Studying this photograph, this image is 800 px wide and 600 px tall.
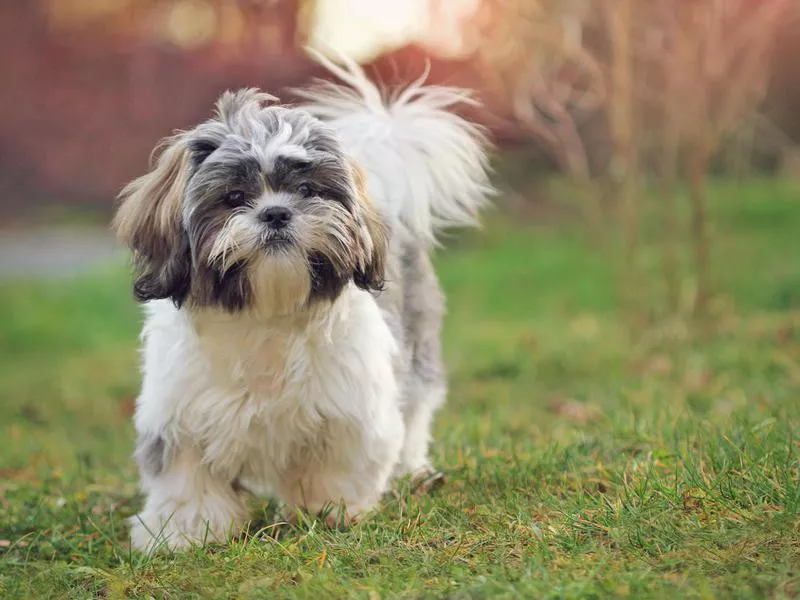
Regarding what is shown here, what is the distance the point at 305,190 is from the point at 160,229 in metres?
0.46

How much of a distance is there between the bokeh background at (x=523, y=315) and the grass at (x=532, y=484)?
0.04 ft

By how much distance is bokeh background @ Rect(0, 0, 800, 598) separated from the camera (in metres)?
2.85

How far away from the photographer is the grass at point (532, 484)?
2.66 meters

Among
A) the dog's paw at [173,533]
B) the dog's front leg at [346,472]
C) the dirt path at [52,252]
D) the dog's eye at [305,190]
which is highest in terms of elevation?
the dog's eye at [305,190]

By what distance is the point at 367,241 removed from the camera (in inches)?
132

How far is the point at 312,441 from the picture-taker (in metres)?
3.45

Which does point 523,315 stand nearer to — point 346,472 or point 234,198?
point 346,472

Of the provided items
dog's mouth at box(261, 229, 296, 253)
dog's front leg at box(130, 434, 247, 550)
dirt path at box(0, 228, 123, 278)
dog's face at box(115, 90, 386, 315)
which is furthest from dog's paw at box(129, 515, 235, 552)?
dirt path at box(0, 228, 123, 278)

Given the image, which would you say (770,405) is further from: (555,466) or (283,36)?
(283,36)

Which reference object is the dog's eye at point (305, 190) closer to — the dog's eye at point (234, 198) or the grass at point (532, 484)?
the dog's eye at point (234, 198)

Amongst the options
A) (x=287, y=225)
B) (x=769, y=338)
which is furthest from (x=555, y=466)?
(x=769, y=338)

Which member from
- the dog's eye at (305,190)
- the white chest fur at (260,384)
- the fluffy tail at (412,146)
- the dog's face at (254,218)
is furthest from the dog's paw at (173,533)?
the fluffy tail at (412,146)

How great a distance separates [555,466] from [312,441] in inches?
31.6

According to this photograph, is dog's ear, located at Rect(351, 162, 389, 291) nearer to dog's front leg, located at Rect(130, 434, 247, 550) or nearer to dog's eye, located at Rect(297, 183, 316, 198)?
dog's eye, located at Rect(297, 183, 316, 198)
